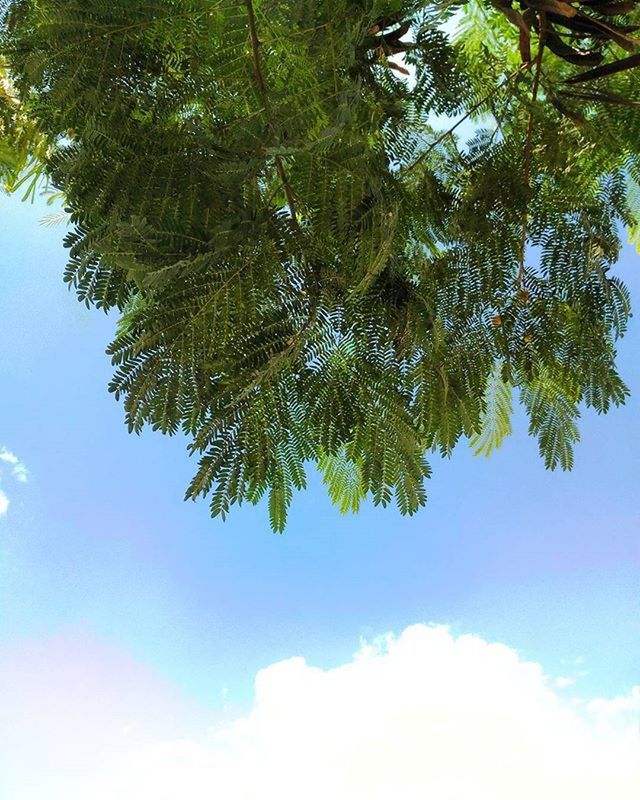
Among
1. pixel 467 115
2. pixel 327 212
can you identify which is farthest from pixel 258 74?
pixel 467 115

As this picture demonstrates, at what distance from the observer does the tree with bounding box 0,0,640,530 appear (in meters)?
1.14

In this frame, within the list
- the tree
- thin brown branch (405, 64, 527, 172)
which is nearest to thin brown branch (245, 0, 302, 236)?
the tree

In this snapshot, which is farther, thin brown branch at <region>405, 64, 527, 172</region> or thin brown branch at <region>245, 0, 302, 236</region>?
thin brown branch at <region>405, 64, 527, 172</region>

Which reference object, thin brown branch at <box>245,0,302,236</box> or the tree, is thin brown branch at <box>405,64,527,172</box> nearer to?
the tree

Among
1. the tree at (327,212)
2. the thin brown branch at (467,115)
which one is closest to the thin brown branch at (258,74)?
the tree at (327,212)

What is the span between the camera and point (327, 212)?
3.79ft

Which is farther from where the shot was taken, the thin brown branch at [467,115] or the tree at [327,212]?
the thin brown branch at [467,115]

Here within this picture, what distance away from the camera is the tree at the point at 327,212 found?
1.14 m

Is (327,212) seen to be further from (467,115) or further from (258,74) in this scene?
(467,115)

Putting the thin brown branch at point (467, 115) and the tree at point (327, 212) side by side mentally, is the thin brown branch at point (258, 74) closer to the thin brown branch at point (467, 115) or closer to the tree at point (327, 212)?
the tree at point (327, 212)

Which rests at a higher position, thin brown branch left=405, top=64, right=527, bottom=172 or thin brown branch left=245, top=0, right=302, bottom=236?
thin brown branch left=405, top=64, right=527, bottom=172

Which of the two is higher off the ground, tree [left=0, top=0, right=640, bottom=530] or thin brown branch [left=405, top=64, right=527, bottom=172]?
thin brown branch [left=405, top=64, right=527, bottom=172]

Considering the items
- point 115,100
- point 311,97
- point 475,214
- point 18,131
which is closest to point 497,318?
point 475,214

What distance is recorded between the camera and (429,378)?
142cm
